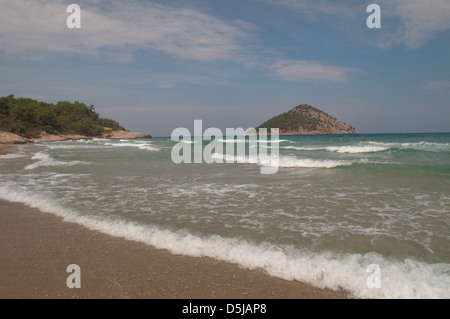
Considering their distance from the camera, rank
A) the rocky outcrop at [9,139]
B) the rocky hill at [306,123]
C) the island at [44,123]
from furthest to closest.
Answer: the rocky hill at [306,123] < the island at [44,123] < the rocky outcrop at [9,139]

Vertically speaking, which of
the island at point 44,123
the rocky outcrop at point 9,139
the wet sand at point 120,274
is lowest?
the wet sand at point 120,274

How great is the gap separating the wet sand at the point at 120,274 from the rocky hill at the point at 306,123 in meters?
137

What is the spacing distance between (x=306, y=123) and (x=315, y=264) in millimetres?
144593

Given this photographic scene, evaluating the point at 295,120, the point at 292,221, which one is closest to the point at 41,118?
the point at 292,221

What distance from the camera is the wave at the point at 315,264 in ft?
10.2

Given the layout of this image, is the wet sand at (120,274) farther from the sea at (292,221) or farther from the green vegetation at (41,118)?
the green vegetation at (41,118)

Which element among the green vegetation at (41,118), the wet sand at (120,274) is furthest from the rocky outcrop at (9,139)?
the wet sand at (120,274)

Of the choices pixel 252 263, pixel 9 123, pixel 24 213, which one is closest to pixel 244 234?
pixel 252 263

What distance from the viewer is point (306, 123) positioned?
140 meters

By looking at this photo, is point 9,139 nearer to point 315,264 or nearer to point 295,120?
point 315,264

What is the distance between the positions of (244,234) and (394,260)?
2316mm

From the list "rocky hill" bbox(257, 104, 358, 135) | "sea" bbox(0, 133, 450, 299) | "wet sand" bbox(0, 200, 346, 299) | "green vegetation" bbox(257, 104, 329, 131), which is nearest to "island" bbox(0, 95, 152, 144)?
"sea" bbox(0, 133, 450, 299)

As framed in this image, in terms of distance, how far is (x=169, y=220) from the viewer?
5609 mm
